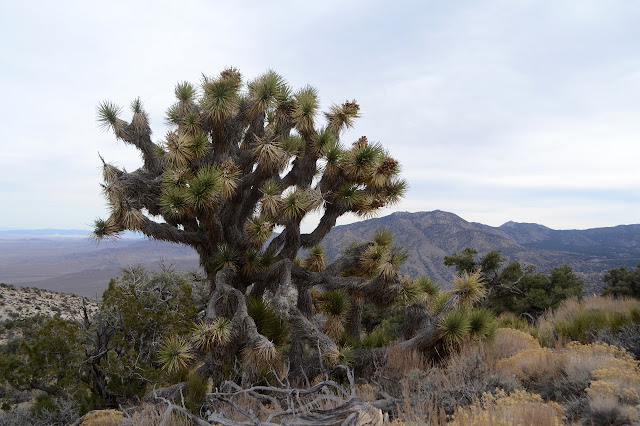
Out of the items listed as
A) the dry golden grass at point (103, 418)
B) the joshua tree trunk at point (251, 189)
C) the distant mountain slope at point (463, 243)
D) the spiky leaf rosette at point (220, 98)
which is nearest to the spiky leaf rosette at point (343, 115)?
the joshua tree trunk at point (251, 189)

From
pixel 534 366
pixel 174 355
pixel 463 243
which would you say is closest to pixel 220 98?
pixel 174 355

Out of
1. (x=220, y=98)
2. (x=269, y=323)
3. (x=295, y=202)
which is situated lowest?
(x=269, y=323)

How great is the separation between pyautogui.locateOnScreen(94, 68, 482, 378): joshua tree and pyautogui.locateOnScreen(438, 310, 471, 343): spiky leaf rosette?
116cm

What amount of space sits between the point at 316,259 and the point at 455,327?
13.7ft

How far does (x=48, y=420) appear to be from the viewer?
20.1 ft

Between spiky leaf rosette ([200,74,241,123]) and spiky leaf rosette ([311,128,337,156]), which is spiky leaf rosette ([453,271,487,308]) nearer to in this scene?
spiky leaf rosette ([311,128,337,156])

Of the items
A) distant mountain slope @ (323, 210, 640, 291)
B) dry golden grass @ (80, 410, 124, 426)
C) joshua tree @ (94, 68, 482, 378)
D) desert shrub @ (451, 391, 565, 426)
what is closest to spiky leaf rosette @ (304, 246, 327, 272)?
joshua tree @ (94, 68, 482, 378)

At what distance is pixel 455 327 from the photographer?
6906 millimetres

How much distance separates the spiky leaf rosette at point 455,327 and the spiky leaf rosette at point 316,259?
376 centimetres

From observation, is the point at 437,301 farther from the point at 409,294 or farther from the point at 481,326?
the point at 481,326

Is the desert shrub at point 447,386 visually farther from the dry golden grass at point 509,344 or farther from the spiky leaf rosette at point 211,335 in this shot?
the spiky leaf rosette at point 211,335

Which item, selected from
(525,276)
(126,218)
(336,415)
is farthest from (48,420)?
(525,276)

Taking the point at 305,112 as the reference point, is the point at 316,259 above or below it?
below

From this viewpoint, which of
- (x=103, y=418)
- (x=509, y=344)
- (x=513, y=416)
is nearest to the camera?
(x=513, y=416)
